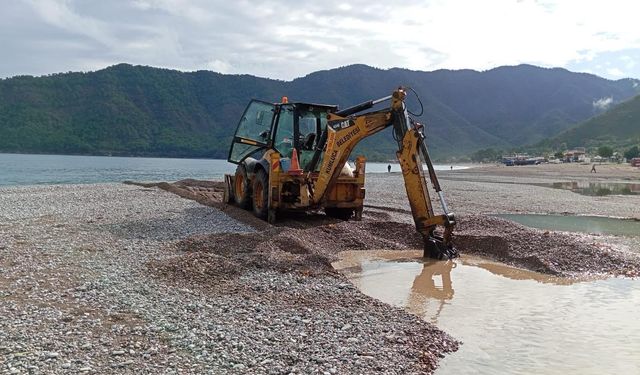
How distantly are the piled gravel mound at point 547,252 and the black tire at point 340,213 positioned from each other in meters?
3.09

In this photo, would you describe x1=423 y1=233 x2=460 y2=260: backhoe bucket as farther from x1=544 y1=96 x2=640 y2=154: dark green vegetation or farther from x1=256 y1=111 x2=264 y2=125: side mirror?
x1=544 y1=96 x2=640 y2=154: dark green vegetation

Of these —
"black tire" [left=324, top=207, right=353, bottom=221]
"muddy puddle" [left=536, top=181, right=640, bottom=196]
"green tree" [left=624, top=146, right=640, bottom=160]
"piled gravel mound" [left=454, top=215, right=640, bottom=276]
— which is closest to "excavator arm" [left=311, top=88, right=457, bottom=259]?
"piled gravel mound" [left=454, top=215, right=640, bottom=276]

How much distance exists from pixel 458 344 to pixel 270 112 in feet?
35.0

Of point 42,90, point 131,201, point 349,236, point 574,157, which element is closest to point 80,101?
point 42,90

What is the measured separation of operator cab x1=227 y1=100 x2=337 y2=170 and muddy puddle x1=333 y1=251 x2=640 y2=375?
4.34 meters

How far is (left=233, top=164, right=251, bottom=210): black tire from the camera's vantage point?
16500 millimetres

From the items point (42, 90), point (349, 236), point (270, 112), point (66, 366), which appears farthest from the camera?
point (42, 90)

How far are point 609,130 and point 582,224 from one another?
126 meters

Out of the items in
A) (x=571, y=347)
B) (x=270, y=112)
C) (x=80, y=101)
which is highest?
(x=80, y=101)

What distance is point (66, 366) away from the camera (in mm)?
5070

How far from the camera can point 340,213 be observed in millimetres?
15695

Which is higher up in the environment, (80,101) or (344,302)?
(80,101)

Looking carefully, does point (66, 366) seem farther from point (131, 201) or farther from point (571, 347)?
point (131, 201)

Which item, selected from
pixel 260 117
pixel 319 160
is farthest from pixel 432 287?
pixel 260 117
